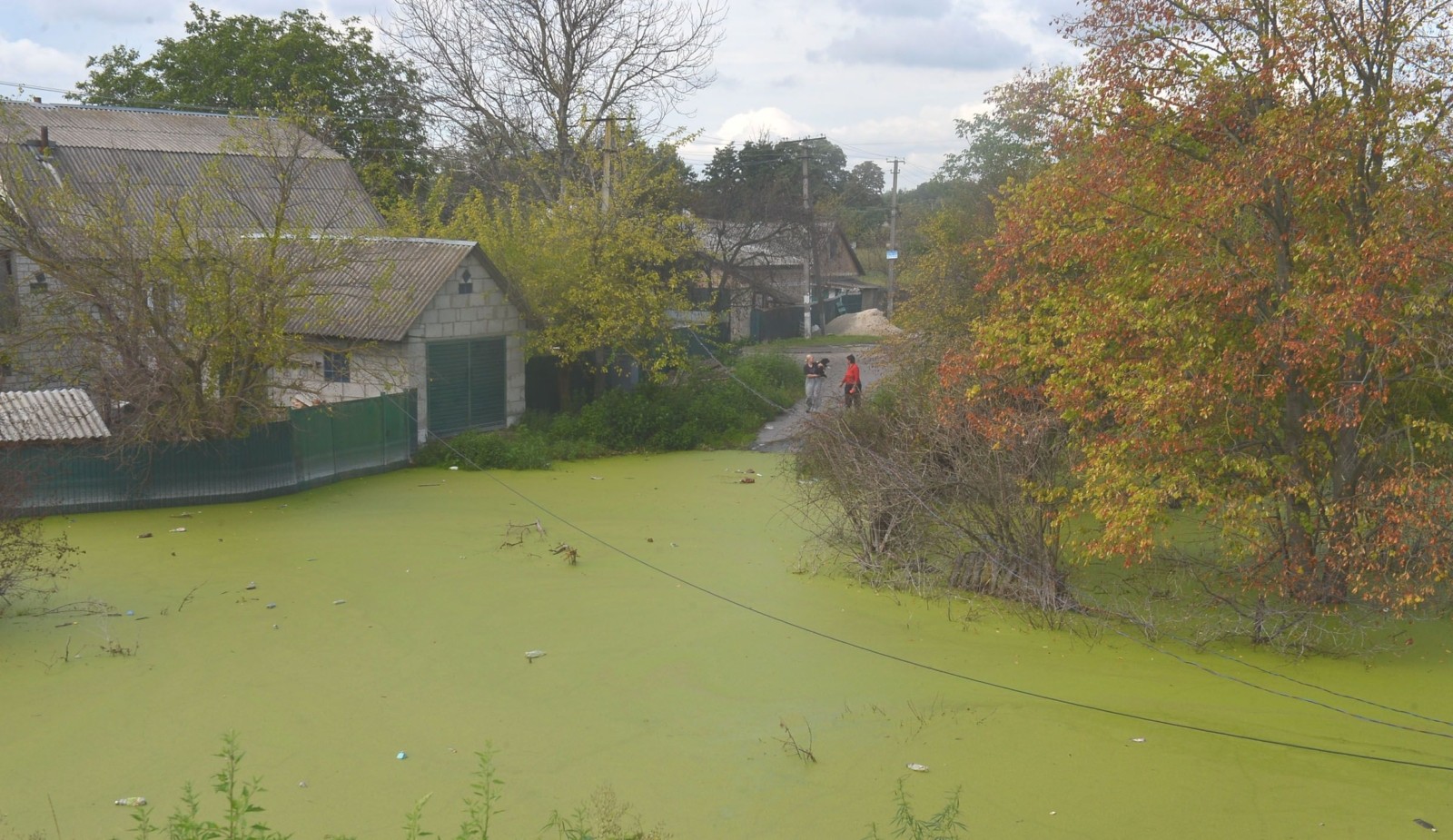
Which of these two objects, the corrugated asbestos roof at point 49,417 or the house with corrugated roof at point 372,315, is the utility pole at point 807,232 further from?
the corrugated asbestos roof at point 49,417

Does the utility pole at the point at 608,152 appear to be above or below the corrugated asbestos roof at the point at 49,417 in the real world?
above

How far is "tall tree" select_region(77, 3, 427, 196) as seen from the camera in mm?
38469

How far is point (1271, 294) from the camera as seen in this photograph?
36.6ft

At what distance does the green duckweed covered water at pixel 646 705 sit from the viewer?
7.76m

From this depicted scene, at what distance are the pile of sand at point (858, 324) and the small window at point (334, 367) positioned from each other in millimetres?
A: 30160

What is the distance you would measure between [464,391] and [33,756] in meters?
13.3

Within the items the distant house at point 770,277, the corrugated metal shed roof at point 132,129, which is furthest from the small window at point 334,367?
the distant house at point 770,277

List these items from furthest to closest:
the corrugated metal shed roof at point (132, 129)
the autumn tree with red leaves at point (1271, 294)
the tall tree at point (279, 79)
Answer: the tall tree at point (279, 79) → the corrugated metal shed roof at point (132, 129) → the autumn tree with red leaves at point (1271, 294)

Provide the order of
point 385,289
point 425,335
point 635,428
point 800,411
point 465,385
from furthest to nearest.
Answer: point 800,411 → point 635,428 → point 465,385 → point 425,335 → point 385,289

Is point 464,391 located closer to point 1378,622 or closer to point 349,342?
point 349,342

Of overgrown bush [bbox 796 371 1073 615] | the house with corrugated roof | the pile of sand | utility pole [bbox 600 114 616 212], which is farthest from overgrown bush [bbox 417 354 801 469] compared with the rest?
the pile of sand

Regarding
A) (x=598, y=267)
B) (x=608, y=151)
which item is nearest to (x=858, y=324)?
(x=608, y=151)

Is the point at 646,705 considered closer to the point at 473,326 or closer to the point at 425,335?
the point at 425,335

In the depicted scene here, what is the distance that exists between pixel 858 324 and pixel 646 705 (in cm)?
4082
